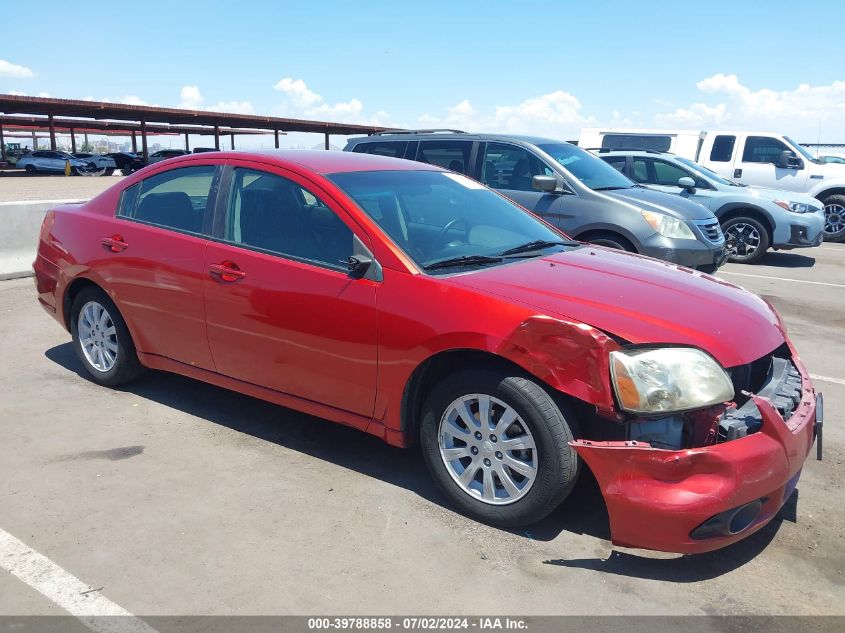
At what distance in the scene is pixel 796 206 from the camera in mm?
11625

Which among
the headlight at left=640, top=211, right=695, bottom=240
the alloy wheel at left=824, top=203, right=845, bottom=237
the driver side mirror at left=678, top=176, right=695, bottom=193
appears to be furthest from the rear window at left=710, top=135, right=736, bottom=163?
the headlight at left=640, top=211, right=695, bottom=240

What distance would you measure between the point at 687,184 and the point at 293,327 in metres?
9.20

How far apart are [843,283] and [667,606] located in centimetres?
893

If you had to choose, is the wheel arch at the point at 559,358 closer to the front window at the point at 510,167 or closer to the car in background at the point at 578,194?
the car in background at the point at 578,194

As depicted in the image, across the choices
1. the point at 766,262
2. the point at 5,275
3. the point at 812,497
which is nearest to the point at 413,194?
the point at 812,497

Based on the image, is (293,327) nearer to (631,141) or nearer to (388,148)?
(388,148)

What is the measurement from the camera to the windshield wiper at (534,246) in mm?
4043

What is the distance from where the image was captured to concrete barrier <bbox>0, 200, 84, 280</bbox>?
8.77 m

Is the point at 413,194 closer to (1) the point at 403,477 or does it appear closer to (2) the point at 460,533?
(1) the point at 403,477

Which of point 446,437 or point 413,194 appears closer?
point 446,437

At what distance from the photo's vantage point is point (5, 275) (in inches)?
348

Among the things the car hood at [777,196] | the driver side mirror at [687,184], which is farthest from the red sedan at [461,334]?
the car hood at [777,196]

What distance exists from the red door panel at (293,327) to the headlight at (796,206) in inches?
394

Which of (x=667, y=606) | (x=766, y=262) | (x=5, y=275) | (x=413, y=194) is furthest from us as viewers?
(x=766, y=262)
